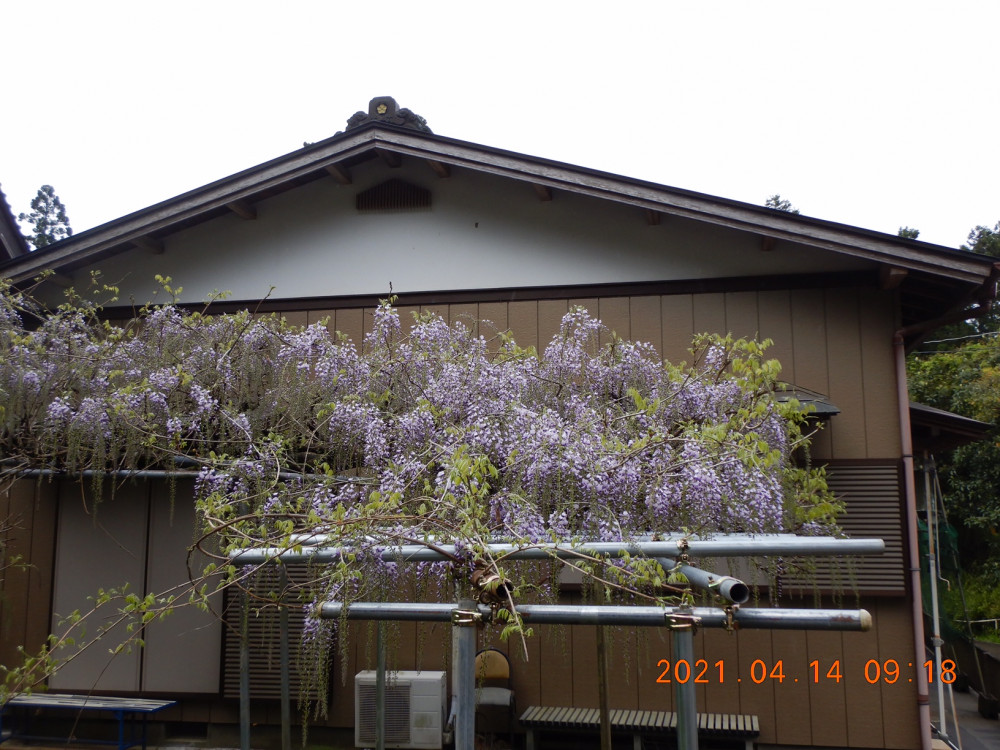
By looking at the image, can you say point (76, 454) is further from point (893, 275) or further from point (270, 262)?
point (893, 275)

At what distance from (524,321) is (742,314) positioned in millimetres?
1561

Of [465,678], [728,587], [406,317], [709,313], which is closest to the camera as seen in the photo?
[728,587]

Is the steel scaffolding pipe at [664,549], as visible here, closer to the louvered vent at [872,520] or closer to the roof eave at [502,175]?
the louvered vent at [872,520]

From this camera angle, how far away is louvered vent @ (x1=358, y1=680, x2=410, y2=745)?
16.9ft

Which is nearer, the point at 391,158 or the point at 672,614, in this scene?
the point at 672,614

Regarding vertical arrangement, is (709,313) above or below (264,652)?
above

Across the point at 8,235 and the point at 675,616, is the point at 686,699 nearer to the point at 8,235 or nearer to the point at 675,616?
the point at 675,616

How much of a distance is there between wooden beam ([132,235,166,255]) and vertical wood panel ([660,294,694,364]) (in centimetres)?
413

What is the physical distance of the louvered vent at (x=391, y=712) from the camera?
5145 millimetres

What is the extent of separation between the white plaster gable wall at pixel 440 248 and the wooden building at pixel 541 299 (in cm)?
2

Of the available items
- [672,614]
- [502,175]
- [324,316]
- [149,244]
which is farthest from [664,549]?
[149,244]

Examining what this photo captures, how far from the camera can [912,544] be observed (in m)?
4.99

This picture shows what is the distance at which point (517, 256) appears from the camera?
19.7 ft

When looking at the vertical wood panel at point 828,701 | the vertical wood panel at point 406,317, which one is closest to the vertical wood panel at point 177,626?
the vertical wood panel at point 406,317
